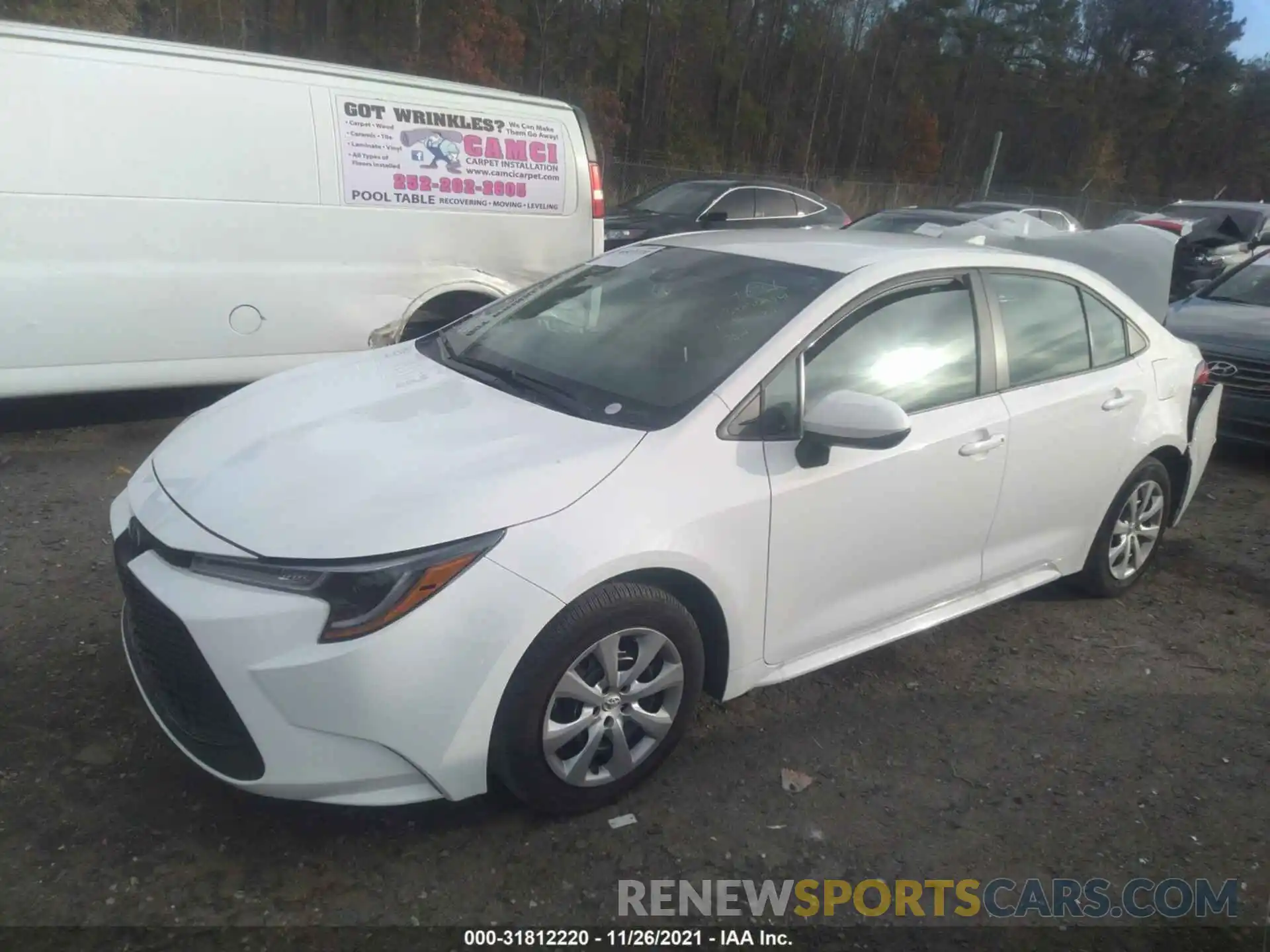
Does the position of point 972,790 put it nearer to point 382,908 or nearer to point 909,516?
point 909,516

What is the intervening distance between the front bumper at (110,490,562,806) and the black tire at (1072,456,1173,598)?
2888 millimetres

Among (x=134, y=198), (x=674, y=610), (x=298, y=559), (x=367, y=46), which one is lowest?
(x=674, y=610)

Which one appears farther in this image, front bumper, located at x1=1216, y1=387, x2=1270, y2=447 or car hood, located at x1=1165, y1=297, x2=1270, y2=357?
car hood, located at x1=1165, y1=297, x2=1270, y2=357

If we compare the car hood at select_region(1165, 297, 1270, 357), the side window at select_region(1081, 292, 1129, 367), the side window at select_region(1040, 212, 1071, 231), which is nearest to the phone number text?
the side window at select_region(1081, 292, 1129, 367)

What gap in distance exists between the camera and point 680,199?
1243 cm

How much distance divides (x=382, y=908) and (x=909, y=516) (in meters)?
2.03

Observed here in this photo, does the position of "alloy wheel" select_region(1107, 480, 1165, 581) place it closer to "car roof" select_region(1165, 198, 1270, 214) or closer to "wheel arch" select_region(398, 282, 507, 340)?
"wheel arch" select_region(398, 282, 507, 340)

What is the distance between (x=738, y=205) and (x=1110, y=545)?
887cm

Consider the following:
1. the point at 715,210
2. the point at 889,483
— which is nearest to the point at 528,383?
the point at 889,483

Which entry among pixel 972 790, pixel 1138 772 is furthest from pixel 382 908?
pixel 1138 772

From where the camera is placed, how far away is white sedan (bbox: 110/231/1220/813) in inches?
93.9

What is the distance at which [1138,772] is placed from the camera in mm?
3268

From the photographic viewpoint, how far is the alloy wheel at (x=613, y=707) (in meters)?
2.63

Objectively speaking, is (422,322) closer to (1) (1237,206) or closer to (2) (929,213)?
(2) (929,213)
